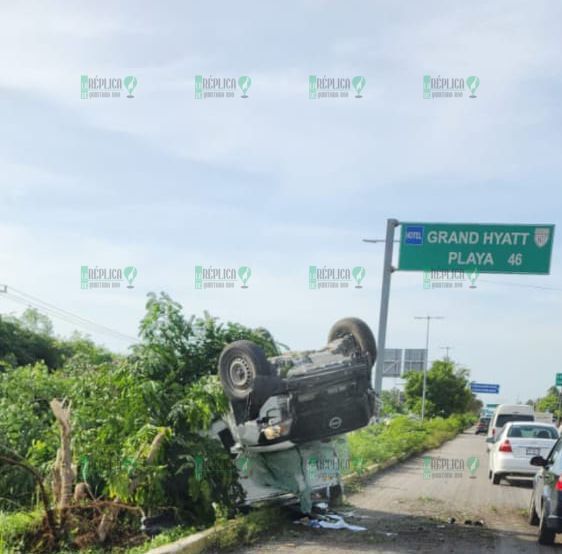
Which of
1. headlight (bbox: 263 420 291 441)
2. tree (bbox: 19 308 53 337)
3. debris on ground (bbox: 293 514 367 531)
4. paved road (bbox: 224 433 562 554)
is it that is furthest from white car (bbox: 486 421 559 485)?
tree (bbox: 19 308 53 337)

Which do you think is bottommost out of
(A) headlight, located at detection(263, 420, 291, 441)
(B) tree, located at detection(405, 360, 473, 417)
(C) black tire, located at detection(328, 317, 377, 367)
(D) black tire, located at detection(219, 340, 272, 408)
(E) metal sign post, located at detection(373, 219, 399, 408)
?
(B) tree, located at detection(405, 360, 473, 417)

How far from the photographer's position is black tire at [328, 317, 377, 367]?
1189 cm

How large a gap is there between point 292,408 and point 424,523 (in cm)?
311

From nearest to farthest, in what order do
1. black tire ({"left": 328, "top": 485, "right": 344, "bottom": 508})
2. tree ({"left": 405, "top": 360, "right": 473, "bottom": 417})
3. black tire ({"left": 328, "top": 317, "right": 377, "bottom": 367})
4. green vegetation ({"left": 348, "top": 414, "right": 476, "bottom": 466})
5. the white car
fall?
1. black tire ({"left": 328, "top": 317, "right": 377, "bottom": 367})
2. black tire ({"left": 328, "top": 485, "right": 344, "bottom": 508})
3. the white car
4. green vegetation ({"left": 348, "top": 414, "right": 476, "bottom": 466})
5. tree ({"left": 405, "top": 360, "right": 473, "bottom": 417})

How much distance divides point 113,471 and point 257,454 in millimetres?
2019

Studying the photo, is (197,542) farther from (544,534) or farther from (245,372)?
(544,534)

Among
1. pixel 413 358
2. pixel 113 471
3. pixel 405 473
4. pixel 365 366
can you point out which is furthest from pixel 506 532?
pixel 413 358

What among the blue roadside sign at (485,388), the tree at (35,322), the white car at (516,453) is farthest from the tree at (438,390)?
the white car at (516,453)

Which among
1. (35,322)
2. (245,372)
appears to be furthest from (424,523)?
(35,322)

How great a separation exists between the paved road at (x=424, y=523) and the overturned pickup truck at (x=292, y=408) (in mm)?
746

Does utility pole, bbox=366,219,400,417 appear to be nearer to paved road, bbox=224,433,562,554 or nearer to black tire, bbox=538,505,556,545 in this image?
paved road, bbox=224,433,562,554

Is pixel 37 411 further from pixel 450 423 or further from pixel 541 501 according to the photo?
pixel 450 423

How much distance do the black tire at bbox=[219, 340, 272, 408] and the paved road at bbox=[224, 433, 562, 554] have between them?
1778mm

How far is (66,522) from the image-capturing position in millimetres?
10055
